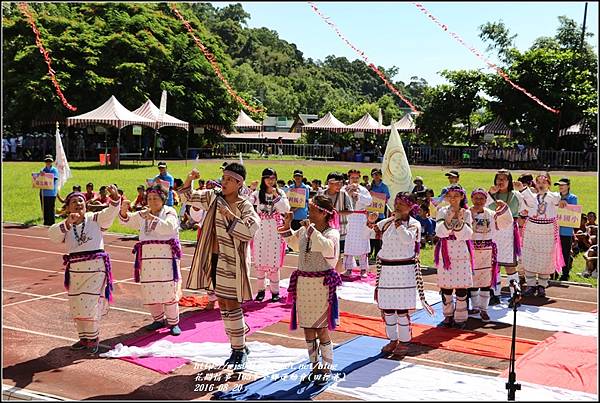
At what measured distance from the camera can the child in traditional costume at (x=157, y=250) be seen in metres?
7.92

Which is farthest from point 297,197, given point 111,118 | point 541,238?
point 111,118

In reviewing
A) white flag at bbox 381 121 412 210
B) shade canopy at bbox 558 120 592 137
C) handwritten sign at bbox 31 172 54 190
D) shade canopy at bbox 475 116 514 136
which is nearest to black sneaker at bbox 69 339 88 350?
white flag at bbox 381 121 412 210

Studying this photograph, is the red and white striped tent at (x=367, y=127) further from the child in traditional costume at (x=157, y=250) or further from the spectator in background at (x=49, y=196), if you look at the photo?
the child in traditional costume at (x=157, y=250)

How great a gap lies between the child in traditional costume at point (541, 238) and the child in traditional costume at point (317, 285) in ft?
16.4

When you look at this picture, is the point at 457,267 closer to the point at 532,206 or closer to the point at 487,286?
the point at 487,286

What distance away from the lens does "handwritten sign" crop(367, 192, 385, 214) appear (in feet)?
41.3

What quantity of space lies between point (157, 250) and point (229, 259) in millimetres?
1504

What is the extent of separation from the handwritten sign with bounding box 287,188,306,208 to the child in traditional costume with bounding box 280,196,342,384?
5762mm

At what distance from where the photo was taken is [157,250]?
314 inches

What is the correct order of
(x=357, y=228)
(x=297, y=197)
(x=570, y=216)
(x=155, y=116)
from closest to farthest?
(x=570, y=216) → (x=357, y=228) → (x=297, y=197) → (x=155, y=116)

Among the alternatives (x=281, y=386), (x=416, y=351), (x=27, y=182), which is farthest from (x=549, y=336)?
(x=27, y=182)

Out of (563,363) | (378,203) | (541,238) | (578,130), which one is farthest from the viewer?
(578,130)

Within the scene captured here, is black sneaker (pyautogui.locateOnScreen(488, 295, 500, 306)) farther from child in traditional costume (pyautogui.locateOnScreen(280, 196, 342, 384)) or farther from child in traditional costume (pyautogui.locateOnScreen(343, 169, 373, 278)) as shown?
child in traditional costume (pyautogui.locateOnScreen(280, 196, 342, 384))

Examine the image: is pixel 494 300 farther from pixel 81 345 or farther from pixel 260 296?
pixel 81 345
